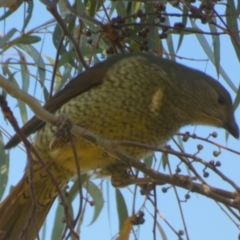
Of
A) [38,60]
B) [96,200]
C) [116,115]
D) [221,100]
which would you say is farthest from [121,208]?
[38,60]

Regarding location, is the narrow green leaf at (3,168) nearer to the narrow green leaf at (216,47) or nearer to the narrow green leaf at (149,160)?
the narrow green leaf at (149,160)

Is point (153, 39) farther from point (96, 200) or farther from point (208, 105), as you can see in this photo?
point (96, 200)

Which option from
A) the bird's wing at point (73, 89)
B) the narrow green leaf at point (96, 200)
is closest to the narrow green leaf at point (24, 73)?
the bird's wing at point (73, 89)

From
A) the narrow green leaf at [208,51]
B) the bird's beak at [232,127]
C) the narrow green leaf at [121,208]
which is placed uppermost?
the narrow green leaf at [208,51]

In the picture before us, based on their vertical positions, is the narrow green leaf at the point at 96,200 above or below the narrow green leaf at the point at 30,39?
below

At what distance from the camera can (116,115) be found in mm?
3092

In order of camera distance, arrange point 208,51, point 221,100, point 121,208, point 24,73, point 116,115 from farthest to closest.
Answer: point 24,73
point 221,100
point 208,51
point 121,208
point 116,115

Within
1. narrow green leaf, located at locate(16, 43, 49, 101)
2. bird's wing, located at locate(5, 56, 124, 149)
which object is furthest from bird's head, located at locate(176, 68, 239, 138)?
A: narrow green leaf, located at locate(16, 43, 49, 101)

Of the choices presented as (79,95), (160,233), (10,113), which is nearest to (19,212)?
(79,95)

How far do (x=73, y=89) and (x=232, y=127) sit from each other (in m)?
0.73

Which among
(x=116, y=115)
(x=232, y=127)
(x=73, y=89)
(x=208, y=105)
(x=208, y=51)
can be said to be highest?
(x=208, y=51)

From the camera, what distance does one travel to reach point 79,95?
321 centimetres

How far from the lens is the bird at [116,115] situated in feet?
10.2

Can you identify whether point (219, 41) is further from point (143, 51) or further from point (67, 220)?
point (67, 220)
